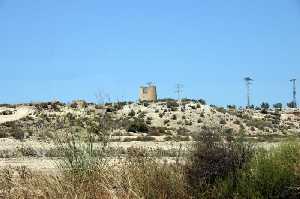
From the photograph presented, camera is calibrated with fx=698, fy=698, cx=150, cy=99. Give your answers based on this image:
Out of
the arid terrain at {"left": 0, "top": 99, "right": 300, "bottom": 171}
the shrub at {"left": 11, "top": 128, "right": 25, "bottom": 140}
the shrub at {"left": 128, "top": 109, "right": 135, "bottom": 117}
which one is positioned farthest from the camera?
the shrub at {"left": 128, "top": 109, "right": 135, "bottom": 117}

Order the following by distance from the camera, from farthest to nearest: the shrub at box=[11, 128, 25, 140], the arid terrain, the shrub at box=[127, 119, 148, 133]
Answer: the shrub at box=[127, 119, 148, 133] < the shrub at box=[11, 128, 25, 140] < the arid terrain

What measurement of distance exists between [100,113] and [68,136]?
2010 millimetres

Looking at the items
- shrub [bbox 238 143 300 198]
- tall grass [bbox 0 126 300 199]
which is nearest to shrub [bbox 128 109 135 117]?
tall grass [bbox 0 126 300 199]

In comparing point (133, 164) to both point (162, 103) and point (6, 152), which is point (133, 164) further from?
point (162, 103)

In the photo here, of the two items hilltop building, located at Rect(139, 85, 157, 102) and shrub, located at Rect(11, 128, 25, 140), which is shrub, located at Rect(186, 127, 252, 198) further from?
hilltop building, located at Rect(139, 85, 157, 102)

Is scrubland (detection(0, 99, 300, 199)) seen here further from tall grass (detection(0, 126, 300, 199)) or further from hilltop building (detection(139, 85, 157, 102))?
hilltop building (detection(139, 85, 157, 102))

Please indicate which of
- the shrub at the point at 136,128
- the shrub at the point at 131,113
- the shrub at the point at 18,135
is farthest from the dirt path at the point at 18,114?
the shrub at the point at 18,135

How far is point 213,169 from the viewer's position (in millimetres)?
13414

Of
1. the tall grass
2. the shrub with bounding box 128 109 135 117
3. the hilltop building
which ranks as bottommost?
the tall grass

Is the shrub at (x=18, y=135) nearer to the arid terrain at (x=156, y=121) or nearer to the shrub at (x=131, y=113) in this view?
the arid terrain at (x=156, y=121)

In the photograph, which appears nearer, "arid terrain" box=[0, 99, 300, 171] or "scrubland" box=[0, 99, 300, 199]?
"scrubland" box=[0, 99, 300, 199]

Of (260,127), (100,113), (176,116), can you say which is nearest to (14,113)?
(176,116)

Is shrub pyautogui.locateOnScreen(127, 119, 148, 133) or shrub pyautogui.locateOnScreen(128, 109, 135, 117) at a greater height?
shrub pyautogui.locateOnScreen(128, 109, 135, 117)

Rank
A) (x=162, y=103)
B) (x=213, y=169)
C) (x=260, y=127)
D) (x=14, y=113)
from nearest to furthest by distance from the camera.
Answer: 1. (x=213, y=169)
2. (x=260, y=127)
3. (x=14, y=113)
4. (x=162, y=103)
